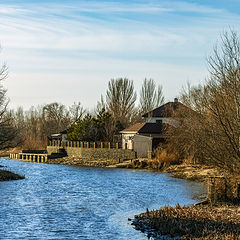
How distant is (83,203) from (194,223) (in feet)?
27.6

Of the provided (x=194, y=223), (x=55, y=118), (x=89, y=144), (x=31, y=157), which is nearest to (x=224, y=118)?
(x=194, y=223)

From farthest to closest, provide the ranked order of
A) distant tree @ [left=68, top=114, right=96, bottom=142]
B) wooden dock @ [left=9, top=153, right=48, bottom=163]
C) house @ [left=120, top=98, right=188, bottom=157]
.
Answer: distant tree @ [left=68, top=114, right=96, bottom=142] → wooden dock @ [left=9, top=153, right=48, bottom=163] → house @ [left=120, top=98, right=188, bottom=157]

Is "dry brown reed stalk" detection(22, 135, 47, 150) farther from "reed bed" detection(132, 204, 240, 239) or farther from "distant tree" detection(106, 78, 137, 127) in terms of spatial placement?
"reed bed" detection(132, 204, 240, 239)

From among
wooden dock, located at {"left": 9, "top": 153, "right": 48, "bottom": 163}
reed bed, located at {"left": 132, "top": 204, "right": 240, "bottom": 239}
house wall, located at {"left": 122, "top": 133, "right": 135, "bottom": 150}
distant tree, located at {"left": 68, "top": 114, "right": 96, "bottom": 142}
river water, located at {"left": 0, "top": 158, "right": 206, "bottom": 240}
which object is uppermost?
distant tree, located at {"left": 68, "top": 114, "right": 96, "bottom": 142}

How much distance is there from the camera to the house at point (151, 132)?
1903 inches

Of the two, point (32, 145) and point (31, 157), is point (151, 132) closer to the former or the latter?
point (31, 157)

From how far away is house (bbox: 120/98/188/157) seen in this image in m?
48.3

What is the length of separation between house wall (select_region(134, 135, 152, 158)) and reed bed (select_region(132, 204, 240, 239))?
30.8 meters

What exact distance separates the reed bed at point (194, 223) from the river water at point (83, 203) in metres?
0.61

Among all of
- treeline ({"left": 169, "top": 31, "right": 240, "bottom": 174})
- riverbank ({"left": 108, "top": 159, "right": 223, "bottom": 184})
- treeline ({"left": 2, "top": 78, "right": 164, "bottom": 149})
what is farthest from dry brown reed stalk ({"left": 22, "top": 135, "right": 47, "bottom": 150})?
treeline ({"left": 169, "top": 31, "right": 240, "bottom": 174})

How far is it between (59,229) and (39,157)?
4749cm

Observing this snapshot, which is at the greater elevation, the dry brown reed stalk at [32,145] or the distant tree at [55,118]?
the distant tree at [55,118]

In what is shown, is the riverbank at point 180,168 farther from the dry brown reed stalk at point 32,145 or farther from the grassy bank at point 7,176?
the dry brown reed stalk at point 32,145

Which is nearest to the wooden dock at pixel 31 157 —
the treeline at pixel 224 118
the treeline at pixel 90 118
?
the treeline at pixel 90 118
